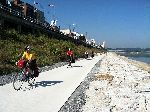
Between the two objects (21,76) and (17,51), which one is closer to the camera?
(21,76)

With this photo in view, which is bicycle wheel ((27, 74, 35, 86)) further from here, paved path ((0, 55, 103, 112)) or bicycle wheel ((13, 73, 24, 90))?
bicycle wheel ((13, 73, 24, 90))

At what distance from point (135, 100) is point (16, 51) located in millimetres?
18621

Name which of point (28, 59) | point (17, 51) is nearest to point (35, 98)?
point (28, 59)

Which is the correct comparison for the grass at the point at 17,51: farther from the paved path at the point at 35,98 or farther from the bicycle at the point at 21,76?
the paved path at the point at 35,98

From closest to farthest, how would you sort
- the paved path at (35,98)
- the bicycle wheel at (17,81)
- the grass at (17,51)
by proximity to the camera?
the paved path at (35,98) → the bicycle wheel at (17,81) → the grass at (17,51)

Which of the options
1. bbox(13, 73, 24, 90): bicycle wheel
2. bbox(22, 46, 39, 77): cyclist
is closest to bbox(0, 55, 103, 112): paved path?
bbox(13, 73, 24, 90): bicycle wheel

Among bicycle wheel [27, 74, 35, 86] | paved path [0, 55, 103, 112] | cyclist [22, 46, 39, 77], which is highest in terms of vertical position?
cyclist [22, 46, 39, 77]

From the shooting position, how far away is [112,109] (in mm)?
12094

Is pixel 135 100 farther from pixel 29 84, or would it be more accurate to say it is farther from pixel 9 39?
pixel 9 39

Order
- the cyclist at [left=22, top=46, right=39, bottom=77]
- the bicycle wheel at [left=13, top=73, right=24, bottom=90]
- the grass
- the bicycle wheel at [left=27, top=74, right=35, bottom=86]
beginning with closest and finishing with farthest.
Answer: the bicycle wheel at [left=13, top=73, right=24, bottom=90]
the cyclist at [left=22, top=46, right=39, bottom=77]
the bicycle wheel at [left=27, top=74, right=35, bottom=86]
the grass

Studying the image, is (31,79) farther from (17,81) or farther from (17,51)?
(17,51)

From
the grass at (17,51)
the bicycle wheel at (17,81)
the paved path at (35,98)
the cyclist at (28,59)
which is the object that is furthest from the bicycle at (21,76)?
the grass at (17,51)

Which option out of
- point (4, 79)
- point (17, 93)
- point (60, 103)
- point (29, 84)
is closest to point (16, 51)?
point (4, 79)

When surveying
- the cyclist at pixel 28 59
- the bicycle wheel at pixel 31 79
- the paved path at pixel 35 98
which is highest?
the cyclist at pixel 28 59
